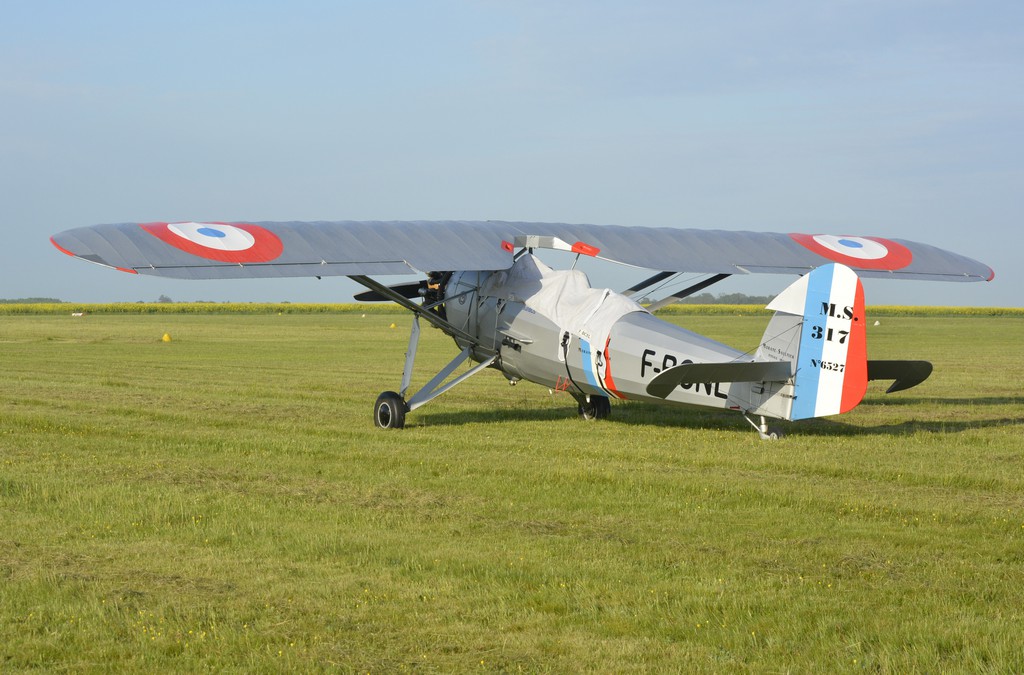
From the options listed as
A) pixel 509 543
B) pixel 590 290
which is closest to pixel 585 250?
pixel 590 290

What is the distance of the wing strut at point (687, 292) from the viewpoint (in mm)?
15938

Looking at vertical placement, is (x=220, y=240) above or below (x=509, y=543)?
above

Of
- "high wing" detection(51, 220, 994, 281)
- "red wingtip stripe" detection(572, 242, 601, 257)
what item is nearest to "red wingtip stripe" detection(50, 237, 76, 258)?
"high wing" detection(51, 220, 994, 281)

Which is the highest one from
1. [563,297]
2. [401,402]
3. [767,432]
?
[563,297]

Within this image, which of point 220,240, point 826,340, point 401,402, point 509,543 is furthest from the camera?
point 401,402

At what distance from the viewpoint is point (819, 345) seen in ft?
37.5

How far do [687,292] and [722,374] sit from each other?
15.8ft

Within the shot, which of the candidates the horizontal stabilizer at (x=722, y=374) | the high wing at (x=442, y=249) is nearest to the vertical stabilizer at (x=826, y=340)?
the horizontal stabilizer at (x=722, y=374)

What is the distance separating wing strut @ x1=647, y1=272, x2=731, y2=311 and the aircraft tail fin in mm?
3947

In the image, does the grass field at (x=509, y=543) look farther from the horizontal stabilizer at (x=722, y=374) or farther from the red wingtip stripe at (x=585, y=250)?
the red wingtip stripe at (x=585, y=250)

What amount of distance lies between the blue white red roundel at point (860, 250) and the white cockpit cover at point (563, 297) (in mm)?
4406

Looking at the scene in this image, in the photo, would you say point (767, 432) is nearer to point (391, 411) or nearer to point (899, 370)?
point (899, 370)

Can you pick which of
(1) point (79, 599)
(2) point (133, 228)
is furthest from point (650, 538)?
(2) point (133, 228)

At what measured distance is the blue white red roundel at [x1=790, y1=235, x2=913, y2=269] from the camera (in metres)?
A: 16.4
